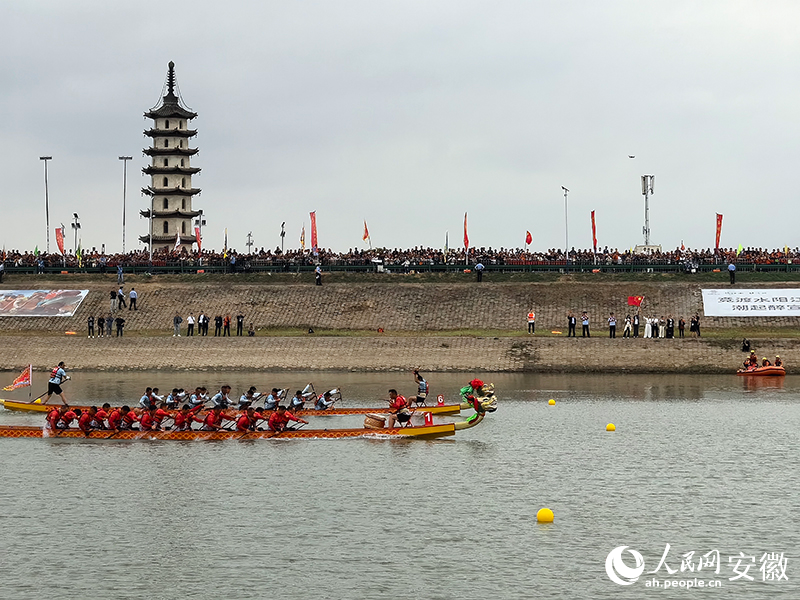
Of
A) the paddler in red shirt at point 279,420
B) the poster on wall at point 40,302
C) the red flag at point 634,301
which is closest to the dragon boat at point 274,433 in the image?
the paddler in red shirt at point 279,420

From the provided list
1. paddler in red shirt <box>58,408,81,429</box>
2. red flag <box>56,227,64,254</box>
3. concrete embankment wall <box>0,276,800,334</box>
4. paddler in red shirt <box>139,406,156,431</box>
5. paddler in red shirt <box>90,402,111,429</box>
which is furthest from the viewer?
red flag <box>56,227,64,254</box>

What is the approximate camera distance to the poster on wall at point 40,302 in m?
59.3

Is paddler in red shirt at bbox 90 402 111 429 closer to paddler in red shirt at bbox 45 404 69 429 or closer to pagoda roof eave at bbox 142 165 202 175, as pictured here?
paddler in red shirt at bbox 45 404 69 429

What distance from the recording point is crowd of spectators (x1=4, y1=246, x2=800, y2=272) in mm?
61719

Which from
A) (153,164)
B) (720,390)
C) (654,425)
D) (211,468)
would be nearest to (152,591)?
(211,468)

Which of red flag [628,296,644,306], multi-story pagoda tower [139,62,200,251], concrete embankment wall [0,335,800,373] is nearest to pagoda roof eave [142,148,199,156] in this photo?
Result: multi-story pagoda tower [139,62,200,251]

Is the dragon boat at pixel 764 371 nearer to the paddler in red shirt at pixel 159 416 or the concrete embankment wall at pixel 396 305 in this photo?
the concrete embankment wall at pixel 396 305

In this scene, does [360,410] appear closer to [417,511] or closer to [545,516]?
[417,511]

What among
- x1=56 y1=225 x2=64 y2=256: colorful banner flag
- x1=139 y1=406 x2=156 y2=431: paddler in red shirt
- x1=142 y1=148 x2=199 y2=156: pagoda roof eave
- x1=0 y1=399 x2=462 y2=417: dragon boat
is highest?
x1=142 y1=148 x2=199 y2=156: pagoda roof eave

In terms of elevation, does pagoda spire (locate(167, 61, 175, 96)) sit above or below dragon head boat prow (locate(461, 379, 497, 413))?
above

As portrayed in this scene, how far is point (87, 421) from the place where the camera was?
101 ft

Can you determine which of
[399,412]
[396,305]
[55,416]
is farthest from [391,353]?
[55,416]

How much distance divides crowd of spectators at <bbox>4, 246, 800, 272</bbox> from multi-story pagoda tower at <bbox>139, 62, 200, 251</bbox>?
1859cm

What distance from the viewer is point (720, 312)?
182 ft
